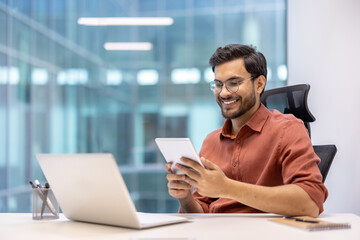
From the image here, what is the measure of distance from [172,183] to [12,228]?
0.58 metres

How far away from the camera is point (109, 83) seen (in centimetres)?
402

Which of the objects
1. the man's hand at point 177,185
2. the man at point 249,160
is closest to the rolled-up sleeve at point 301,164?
the man at point 249,160

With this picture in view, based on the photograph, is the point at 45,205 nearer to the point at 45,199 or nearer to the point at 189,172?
the point at 45,199

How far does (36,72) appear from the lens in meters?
4.12

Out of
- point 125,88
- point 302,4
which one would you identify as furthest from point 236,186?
point 125,88

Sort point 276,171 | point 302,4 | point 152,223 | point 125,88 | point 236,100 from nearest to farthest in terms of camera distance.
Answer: point 152,223 → point 276,171 → point 236,100 → point 302,4 → point 125,88

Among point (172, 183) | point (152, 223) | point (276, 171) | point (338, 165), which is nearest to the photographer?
point (152, 223)

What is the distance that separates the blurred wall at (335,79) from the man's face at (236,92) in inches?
54.3

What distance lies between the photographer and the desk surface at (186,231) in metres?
1.15

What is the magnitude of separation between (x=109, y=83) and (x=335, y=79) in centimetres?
209

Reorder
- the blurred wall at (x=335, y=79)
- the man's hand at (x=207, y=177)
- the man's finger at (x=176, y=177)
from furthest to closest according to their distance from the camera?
the blurred wall at (x=335, y=79)
the man's finger at (x=176, y=177)
the man's hand at (x=207, y=177)

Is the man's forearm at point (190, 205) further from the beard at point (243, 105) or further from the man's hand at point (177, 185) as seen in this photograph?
the beard at point (243, 105)

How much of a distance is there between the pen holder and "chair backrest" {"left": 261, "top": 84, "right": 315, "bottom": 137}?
4.29 feet

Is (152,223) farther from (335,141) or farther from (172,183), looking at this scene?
(335,141)
